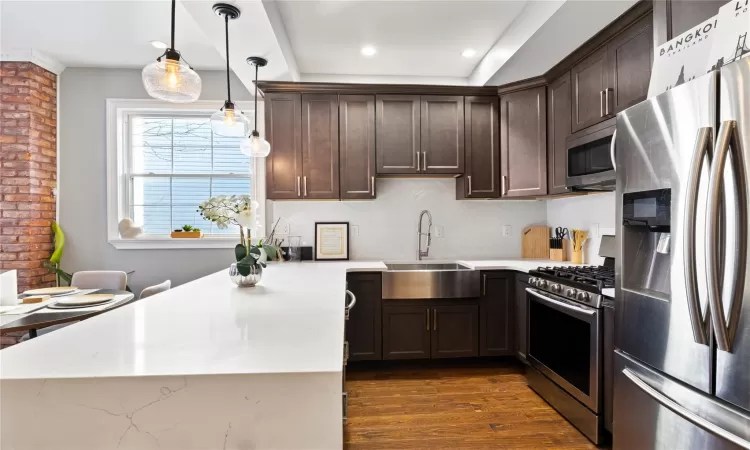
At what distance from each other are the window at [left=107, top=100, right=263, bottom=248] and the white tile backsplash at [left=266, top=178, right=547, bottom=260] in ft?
2.36

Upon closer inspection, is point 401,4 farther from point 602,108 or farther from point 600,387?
point 600,387

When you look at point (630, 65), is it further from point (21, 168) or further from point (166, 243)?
point (21, 168)

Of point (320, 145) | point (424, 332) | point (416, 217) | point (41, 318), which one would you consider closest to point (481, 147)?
point (416, 217)

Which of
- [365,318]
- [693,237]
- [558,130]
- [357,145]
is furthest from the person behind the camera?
[357,145]

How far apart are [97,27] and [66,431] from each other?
11.0ft

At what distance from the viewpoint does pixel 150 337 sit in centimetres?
101

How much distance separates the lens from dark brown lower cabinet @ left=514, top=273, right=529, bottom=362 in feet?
8.73

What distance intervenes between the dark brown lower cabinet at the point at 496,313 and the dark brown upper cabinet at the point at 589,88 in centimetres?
131

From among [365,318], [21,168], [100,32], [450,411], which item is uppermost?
[100,32]

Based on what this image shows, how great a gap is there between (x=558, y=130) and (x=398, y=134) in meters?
1.33

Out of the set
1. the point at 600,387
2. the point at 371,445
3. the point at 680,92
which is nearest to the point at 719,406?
the point at 600,387

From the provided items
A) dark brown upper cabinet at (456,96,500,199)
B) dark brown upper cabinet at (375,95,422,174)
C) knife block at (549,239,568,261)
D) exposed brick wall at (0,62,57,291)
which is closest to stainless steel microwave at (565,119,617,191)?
dark brown upper cabinet at (456,96,500,199)

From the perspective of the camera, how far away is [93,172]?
353 centimetres

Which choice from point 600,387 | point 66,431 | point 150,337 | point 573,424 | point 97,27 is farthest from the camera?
point 97,27
